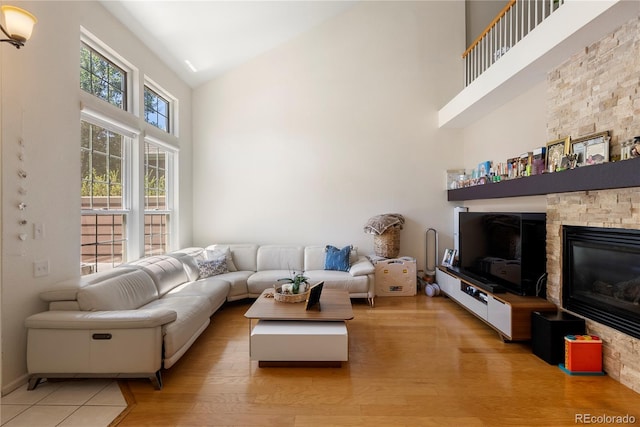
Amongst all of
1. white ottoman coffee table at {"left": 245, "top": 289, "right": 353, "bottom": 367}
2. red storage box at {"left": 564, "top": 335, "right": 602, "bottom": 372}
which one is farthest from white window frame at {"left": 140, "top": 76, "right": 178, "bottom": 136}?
red storage box at {"left": 564, "top": 335, "right": 602, "bottom": 372}

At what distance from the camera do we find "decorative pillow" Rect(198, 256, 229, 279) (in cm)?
438

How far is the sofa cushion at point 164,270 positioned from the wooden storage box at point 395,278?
109 inches

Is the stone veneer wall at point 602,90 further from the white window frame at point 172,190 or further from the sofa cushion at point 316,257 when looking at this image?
the white window frame at point 172,190

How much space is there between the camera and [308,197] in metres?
5.31

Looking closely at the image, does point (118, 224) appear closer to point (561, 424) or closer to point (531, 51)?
point (561, 424)

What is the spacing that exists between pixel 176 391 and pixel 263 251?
9.18ft

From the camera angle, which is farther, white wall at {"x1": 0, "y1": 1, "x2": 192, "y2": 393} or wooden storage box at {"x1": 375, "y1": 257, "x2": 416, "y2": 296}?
wooden storage box at {"x1": 375, "y1": 257, "x2": 416, "y2": 296}

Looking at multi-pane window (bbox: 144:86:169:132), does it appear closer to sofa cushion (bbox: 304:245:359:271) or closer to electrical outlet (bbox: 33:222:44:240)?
electrical outlet (bbox: 33:222:44:240)

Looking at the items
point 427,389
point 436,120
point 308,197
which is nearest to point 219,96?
point 308,197

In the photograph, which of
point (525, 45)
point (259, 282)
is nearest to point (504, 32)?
point (525, 45)

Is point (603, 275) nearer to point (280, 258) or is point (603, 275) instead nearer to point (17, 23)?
point (280, 258)

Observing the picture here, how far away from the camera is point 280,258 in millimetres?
4953

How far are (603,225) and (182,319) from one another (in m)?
3.57

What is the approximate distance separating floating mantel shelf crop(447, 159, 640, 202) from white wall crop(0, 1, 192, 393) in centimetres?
432
